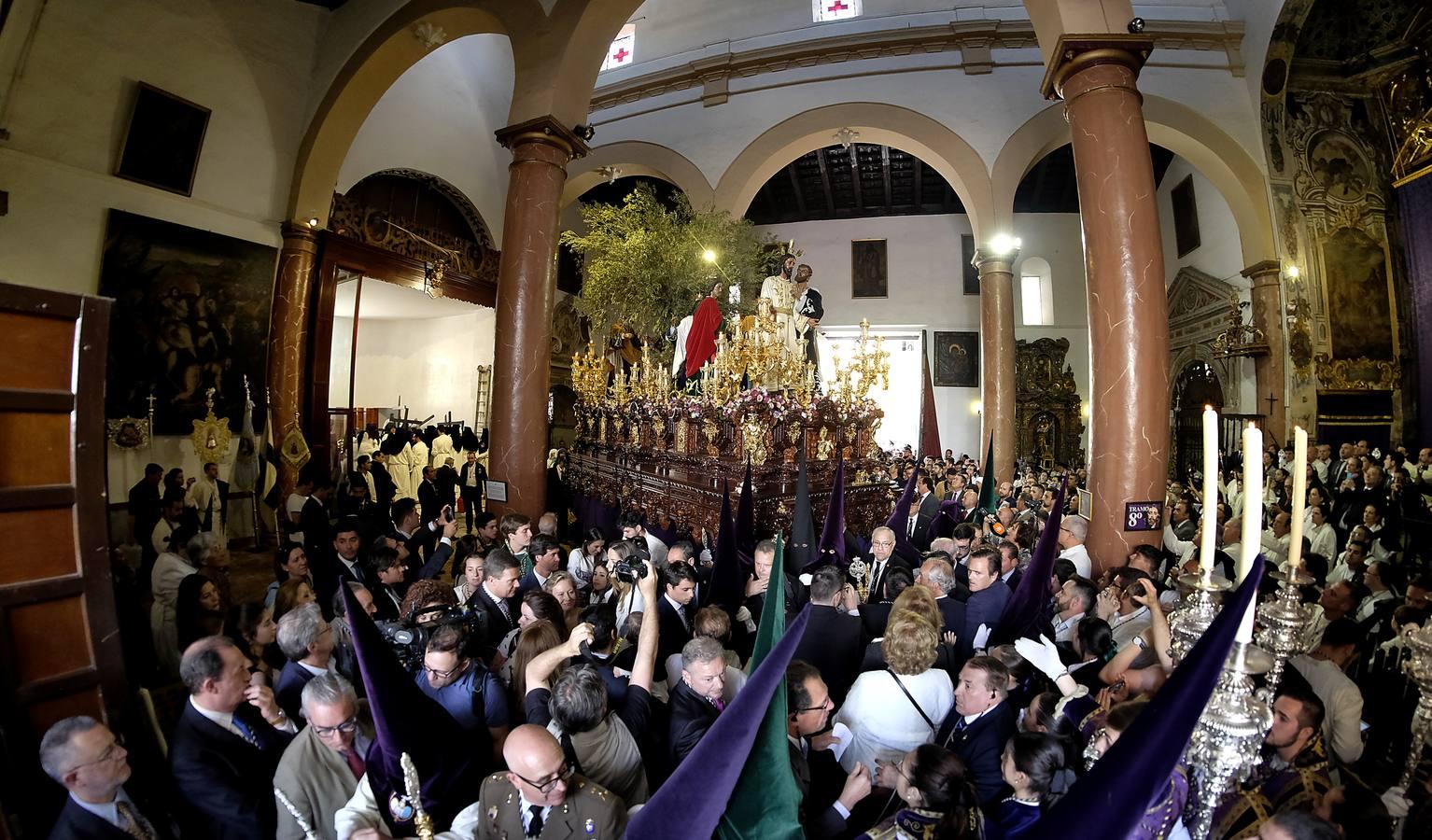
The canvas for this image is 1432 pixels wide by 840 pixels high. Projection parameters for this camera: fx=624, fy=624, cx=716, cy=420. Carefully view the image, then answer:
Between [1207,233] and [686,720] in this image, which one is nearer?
[686,720]

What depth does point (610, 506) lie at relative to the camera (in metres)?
8.27

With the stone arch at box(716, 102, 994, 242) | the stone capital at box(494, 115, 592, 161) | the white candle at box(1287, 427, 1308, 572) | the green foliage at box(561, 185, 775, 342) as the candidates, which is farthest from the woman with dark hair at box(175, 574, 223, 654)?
the stone arch at box(716, 102, 994, 242)

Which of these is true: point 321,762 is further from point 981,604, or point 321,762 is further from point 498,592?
point 981,604

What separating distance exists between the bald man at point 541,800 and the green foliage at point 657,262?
9603 mm

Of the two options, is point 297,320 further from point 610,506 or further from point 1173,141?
point 1173,141

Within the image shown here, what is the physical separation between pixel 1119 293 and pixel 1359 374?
9907 mm

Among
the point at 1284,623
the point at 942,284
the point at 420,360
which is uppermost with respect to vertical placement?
the point at 942,284

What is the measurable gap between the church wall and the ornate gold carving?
1780 cm

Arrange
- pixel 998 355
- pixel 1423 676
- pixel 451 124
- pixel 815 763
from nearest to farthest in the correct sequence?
pixel 1423 676, pixel 815 763, pixel 998 355, pixel 451 124

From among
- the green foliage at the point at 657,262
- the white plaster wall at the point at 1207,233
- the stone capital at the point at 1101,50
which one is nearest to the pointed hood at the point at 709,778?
the stone capital at the point at 1101,50

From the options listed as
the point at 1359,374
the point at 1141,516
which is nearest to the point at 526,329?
the point at 1141,516

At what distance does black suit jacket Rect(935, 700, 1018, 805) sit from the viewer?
2.23m

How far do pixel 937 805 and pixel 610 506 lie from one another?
271 inches

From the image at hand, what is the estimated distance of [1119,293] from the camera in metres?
5.16
